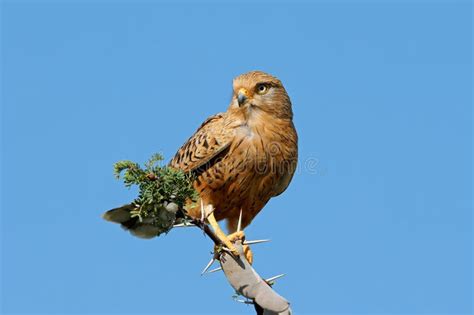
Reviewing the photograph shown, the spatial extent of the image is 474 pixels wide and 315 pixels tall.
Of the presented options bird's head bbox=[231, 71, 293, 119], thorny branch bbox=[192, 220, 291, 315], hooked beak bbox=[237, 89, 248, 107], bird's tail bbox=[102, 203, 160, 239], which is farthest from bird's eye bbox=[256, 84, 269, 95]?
thorny branch bbox=[192, 220, 291, 315]

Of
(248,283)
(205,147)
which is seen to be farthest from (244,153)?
(248,283)

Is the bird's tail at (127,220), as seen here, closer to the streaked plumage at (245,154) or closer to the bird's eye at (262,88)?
the streaked plumage at (245,154)

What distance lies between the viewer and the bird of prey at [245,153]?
813cm

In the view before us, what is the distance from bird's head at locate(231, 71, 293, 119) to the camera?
334 inches

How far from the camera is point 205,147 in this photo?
831 centimetres

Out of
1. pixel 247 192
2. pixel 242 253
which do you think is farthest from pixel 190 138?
pixel 242 253

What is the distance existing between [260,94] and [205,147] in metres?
0.94

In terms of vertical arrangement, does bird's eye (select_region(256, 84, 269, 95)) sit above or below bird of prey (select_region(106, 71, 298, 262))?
above

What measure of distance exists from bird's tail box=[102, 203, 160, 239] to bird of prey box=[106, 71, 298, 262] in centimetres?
6

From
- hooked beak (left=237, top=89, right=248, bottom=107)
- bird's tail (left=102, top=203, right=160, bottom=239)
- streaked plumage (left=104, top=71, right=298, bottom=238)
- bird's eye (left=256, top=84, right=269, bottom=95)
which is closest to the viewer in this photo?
bird's tail (left=102, top=203, right=160, bottom=239)

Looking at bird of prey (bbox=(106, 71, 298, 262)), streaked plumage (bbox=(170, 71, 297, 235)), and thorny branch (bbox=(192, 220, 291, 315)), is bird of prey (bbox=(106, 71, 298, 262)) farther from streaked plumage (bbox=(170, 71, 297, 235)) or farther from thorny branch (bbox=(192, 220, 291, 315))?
thorny branch (bbox=(192, 220, 291, 315))

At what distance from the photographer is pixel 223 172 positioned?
8141 mm

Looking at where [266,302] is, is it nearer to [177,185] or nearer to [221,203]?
[177,185]

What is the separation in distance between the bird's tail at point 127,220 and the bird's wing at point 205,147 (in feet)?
3.15
